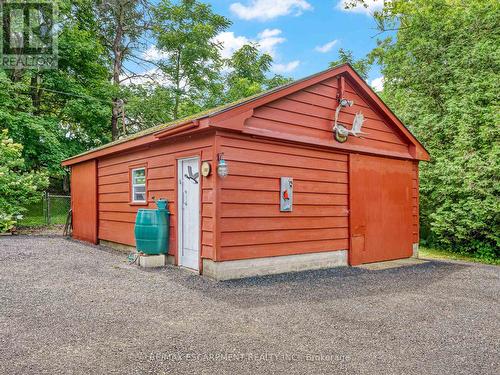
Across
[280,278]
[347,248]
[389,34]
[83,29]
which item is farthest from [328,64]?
[280,278]

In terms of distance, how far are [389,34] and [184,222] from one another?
50.4ft

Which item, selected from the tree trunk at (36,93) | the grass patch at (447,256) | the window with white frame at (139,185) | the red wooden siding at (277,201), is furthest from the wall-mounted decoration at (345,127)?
the tree trunk at (36,93)

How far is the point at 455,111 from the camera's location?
1083 centimetres

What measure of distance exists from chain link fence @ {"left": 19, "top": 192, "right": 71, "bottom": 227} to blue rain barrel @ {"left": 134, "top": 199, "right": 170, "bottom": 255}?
8.74m

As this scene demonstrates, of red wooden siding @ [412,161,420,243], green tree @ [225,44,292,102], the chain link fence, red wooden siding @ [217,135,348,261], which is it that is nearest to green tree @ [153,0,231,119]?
green tree @ [225,44,292,102]

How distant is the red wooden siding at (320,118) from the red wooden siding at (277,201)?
33 centimetres

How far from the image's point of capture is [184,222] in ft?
21.1

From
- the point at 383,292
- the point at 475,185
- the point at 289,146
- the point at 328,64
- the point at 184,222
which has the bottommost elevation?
the point at 383,292

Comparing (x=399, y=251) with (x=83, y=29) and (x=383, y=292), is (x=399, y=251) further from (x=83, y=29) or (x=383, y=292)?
(x=83, y=29)

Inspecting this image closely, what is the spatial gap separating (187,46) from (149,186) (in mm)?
13296

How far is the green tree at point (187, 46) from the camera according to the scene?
18.9 m

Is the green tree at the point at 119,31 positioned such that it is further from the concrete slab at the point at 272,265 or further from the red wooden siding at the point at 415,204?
the concrete slab at the point at 272,265

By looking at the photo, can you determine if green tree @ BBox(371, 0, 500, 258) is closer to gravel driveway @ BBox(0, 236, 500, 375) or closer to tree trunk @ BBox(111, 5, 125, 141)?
gravel driveway @ BBox(0, 236, 500, 375)

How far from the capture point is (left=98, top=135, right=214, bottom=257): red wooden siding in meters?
5.79
